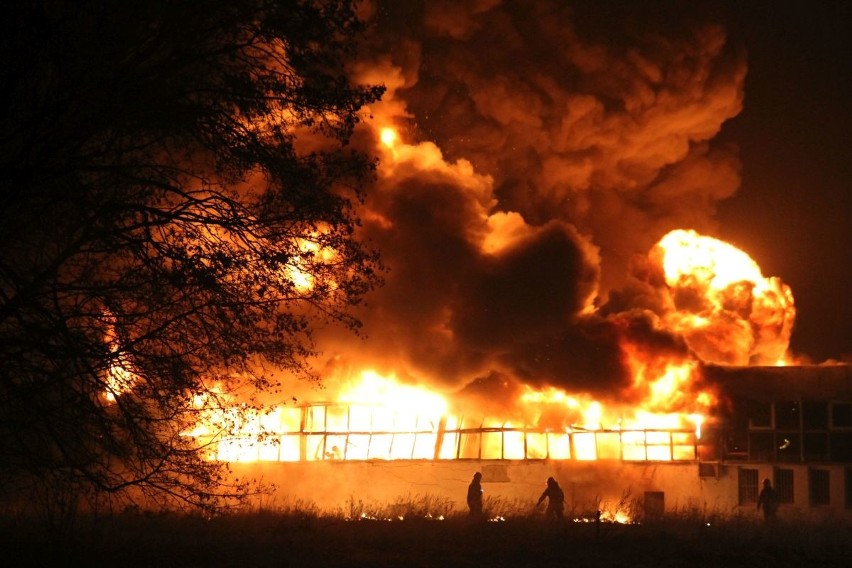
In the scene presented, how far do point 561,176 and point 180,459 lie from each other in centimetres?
2674

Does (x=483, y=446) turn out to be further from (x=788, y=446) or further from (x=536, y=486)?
(x=788, y=446)

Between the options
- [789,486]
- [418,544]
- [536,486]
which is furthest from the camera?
[536,486]

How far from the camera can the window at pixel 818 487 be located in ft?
87.1

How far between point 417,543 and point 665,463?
11395mm

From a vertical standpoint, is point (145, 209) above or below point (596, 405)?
above

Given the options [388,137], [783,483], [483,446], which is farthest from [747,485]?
[388,137]

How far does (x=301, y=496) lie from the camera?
32594 millimetres

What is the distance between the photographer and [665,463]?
28250 mm

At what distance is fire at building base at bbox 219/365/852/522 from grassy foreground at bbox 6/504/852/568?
317 centimetres

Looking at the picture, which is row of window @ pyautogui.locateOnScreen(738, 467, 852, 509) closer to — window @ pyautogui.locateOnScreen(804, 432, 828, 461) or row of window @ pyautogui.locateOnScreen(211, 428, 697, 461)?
window @ pyautogui.locateOnScreen(804, 432, 828, 461)

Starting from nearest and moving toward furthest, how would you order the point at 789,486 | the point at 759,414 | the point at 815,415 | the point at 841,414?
the point at 841,414, the point at 815,415, the point at 789,486, the point at 759,414

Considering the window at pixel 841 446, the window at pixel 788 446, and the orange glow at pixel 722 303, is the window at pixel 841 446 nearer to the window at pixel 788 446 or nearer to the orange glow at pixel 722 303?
the window at pixel 788 446

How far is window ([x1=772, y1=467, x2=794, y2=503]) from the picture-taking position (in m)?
27.2

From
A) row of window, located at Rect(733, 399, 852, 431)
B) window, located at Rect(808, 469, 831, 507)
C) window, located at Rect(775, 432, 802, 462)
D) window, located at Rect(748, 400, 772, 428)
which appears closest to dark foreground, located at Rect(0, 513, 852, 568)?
window, located at Rect(808, 469, 831, 507)
